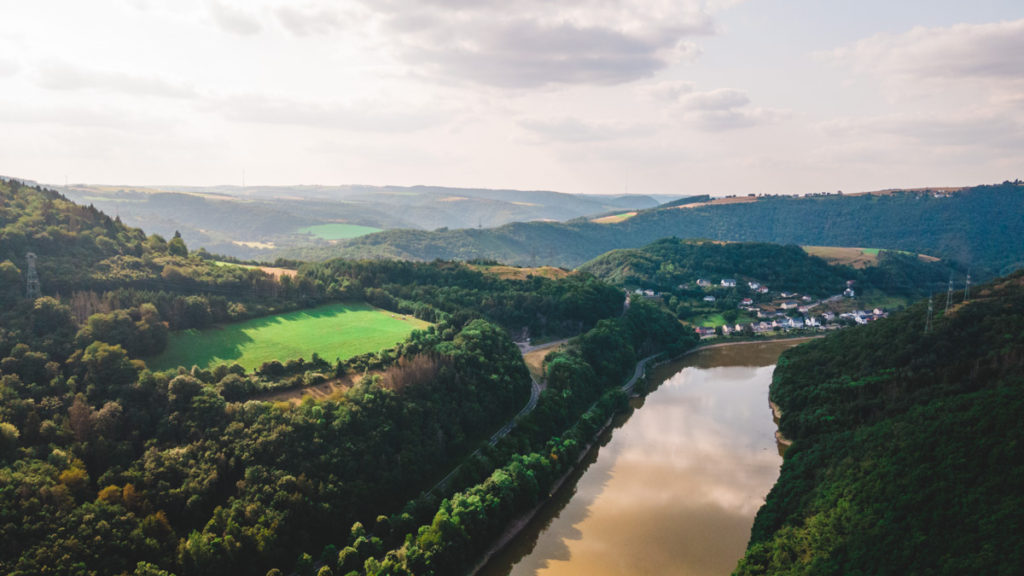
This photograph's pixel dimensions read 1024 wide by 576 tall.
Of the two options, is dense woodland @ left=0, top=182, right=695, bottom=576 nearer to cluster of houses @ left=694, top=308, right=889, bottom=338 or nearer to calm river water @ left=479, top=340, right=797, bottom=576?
calm river water @ left=479, top=340, right=797, bottom=576

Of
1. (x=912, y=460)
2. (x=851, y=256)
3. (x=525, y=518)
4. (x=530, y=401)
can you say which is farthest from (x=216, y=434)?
(x=851, y=256)

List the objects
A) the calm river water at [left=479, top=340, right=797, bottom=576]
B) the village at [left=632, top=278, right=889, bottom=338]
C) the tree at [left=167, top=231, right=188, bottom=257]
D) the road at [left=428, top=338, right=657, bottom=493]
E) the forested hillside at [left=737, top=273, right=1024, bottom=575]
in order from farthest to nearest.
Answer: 1. the village at [left=632, top=278, right=889, bottom=338]
2. the tree at [left=167, top=231, right=188, bottom=257]
3. the road at [left=428, top=338, right=657, bottom=493]
4. the calm river water at [left=479, top=340, right=797, bottom=576]
5. the forested hillside at [left=737, top=273, right=1024, bottom=575]

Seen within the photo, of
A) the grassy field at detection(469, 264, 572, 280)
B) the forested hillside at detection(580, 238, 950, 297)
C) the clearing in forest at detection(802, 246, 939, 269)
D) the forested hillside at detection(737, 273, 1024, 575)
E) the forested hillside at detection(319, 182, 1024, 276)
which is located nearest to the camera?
the forested hillside at detection(737, 273, 1024, 575)

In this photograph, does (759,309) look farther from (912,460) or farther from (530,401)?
(912,460)

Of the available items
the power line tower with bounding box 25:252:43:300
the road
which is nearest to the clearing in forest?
Answer: the road

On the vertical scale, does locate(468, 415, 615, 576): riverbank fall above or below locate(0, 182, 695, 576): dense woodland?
below

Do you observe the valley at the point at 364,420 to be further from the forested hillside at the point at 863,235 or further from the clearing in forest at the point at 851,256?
the forested hillside at the point at 863,235

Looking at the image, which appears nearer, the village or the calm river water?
the calm river water
